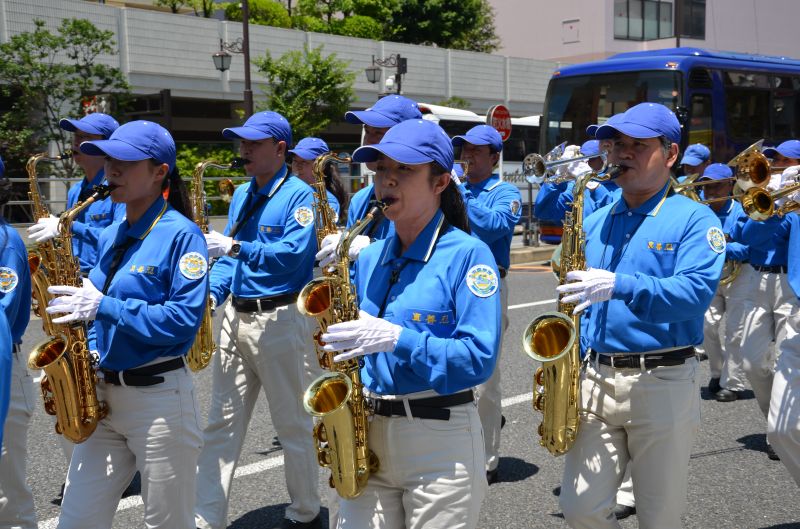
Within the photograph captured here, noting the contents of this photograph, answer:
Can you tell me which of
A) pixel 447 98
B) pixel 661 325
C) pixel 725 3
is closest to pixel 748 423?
pixel 661 325

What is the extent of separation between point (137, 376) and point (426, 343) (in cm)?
146

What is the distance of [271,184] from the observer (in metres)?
5.52

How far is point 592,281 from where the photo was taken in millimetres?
3643

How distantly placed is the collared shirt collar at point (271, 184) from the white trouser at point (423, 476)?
2514 millimetres

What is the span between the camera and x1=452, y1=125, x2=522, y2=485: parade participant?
19.3 ft

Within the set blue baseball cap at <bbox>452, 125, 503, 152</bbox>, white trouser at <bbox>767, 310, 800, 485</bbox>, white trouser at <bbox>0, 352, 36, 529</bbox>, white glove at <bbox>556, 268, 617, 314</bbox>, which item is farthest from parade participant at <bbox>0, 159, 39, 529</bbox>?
white trouser at <bbox>767, 310, 800, 485</bbox>

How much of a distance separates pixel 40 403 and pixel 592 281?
216 inches

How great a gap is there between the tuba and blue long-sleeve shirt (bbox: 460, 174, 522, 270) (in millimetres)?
2312

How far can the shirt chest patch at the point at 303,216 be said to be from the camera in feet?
17.7

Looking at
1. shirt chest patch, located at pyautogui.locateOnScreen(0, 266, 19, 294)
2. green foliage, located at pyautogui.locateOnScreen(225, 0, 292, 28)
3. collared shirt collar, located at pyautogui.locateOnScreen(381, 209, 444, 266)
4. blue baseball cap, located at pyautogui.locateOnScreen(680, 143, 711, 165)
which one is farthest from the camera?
green foliage, located at pyautogui.locateOnScreen(225, 0, 292, 28)

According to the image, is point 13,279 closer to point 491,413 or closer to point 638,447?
point 638,447

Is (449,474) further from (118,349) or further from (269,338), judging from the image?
(269,338)

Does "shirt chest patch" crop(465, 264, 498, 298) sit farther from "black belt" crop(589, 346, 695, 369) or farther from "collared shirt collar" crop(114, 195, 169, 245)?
"collared shirt collar" crop(114, 195, 169, 245)

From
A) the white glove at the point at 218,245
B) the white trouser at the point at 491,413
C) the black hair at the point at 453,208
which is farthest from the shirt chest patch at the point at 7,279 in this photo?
the white trouser at the point at 491,413
